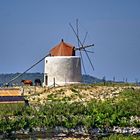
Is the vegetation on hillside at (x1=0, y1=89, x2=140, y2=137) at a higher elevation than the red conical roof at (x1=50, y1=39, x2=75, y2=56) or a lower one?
lower

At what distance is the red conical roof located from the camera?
58.2 meters

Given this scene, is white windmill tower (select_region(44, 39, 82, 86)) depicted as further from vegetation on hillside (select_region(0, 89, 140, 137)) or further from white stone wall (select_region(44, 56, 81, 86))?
vegetation on hillside (select_region(0, 89, 140, 137))

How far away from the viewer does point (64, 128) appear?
132 ft

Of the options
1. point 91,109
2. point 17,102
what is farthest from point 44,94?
point 91,109

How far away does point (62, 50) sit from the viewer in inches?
2301

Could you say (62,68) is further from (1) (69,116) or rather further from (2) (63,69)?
(1) (69,116)

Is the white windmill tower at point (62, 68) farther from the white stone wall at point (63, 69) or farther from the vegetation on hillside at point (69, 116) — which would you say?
the vegetation on hillside at point (69, 116)

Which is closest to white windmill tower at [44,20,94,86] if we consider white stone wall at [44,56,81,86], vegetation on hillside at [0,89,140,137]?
white stone wall at [44,56,81,86]

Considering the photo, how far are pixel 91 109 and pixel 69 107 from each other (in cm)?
151

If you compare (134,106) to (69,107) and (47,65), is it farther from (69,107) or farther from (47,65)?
(47,65)

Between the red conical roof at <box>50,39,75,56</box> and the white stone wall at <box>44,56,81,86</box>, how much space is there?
132 cm

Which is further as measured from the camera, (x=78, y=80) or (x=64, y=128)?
(x=78, y=80)

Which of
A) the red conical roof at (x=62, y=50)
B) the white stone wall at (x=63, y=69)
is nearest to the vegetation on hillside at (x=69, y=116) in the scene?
the white stone wall at (x=63, y=69)

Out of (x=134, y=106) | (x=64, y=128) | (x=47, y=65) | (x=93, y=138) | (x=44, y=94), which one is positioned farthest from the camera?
(x=47, y=65)
